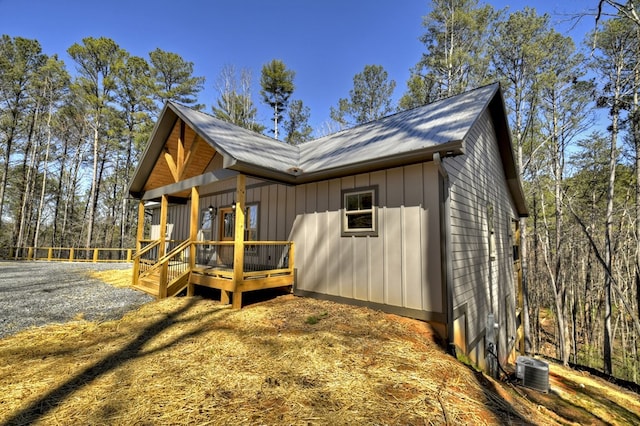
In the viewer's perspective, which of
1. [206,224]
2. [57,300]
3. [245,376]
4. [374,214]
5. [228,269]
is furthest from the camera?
[206,224]

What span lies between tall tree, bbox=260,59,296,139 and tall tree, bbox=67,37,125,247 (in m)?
10.1

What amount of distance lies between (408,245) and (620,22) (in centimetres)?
1516

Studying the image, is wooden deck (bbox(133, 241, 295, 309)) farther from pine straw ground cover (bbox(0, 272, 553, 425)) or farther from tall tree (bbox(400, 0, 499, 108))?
tall tree (bbox(400, 0, 499, 108))

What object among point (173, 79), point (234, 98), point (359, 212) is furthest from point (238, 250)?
point (173, 79)

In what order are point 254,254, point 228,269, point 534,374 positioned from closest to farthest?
point 534,374, point 228,269, point 254,254

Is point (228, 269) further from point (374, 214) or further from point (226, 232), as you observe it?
point (374, 214)

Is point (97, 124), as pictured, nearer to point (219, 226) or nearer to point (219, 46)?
point (219, 46)

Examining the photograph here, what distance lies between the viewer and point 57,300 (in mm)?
6684

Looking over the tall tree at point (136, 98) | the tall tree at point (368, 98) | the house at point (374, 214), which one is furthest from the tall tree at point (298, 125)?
the house at point (374, 214)

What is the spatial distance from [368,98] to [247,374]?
20.9 meters

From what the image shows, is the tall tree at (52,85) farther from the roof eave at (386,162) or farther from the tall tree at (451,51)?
the tall tree at (451,51)

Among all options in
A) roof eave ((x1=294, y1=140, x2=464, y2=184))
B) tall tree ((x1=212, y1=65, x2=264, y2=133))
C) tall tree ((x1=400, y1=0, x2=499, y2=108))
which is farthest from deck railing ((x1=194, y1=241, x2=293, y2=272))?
tall tree ((x1=212, y1=65, x2=264, y2=133))

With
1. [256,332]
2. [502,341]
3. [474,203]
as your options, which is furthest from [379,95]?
[256,332]

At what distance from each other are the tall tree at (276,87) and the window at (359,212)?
17.6 meters
